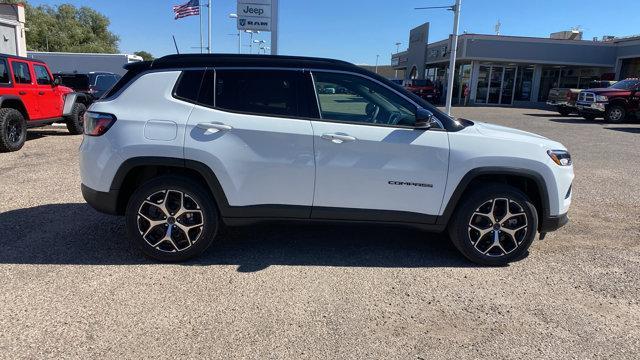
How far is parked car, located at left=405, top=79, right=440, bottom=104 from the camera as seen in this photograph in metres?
31.6

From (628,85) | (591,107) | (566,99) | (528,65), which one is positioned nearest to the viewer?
(628,85)

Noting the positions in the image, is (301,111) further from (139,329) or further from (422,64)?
(422,64)

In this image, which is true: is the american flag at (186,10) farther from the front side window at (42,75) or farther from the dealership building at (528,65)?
the dealership building at (528,65)

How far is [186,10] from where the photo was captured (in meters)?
23.0

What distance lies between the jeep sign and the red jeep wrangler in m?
5.61

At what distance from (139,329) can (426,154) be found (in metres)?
2.58

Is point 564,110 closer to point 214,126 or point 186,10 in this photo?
point 186,10

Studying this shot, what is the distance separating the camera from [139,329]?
2.99 m

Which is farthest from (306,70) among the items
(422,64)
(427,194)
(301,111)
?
(422,64)

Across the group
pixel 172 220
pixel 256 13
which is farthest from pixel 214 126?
pixel 256 13

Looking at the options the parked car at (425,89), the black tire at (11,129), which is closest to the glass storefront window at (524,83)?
the parked car at (425,89)

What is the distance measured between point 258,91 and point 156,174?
3.92 ft

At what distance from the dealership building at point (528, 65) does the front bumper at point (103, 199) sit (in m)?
32.0

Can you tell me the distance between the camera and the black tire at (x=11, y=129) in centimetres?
→ 888
